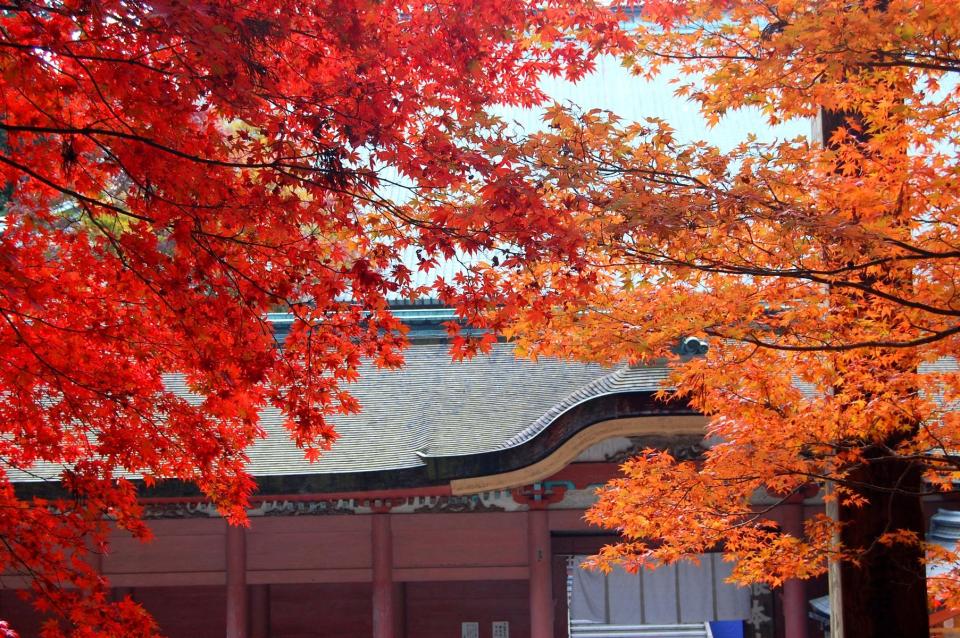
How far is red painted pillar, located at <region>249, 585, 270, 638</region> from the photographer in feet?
34.7

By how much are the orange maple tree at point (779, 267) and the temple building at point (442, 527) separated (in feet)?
6.11

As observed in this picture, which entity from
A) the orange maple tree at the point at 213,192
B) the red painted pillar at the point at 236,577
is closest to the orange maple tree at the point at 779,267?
the orange maple tree at the point at 213,192

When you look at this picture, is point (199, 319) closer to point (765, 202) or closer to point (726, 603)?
point (765, 202)

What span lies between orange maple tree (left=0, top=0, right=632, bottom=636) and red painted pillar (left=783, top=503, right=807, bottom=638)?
18.3 feet

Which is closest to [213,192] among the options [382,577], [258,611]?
[382,577]

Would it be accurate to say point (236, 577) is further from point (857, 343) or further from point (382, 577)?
point (857, 343)

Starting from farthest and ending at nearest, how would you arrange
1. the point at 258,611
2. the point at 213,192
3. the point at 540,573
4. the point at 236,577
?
the point at 258,611 → the point at 236,577 → the point at 540,573 → the point at 213,192

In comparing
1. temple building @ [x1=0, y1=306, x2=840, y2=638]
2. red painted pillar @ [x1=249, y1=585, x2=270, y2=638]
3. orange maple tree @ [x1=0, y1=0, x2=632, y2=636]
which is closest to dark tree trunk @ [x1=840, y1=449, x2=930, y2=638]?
temple building @ [x1=0, y1=306, x2=840, y2=638]

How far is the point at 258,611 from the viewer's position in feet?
35.0

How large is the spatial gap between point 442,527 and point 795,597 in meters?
3.64

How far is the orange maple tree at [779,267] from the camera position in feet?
14.7

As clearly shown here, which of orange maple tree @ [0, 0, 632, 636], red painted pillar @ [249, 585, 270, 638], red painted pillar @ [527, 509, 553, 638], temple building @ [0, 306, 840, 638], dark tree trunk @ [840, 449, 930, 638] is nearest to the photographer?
orange maple tree @ [0, 0, 632, 636]

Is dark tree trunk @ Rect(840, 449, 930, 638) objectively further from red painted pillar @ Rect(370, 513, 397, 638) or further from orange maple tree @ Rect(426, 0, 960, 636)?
red painted pillar @ Rect(370, 513, 397, 638)

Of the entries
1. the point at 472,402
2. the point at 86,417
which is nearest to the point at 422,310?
the point at 472,402
